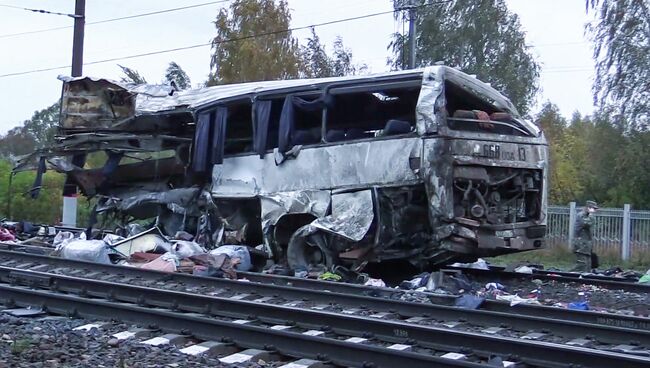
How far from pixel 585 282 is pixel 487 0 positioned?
32.2 m

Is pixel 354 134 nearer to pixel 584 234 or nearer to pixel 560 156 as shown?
pixel 584 234

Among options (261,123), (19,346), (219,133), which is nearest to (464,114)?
(261,123)

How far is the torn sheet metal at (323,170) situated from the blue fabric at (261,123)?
8.2 inches

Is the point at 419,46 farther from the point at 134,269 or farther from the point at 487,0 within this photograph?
the point at 134,269

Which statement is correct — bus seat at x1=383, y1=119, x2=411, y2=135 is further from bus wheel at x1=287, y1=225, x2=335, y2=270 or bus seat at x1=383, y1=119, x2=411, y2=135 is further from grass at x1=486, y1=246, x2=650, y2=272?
grass at x1=486, y1=246, x2=650, y2=272

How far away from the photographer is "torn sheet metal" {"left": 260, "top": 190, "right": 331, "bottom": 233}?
13711 mm

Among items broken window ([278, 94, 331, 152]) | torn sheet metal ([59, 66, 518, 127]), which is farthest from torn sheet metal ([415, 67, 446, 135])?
torn sheet metal ([59, 66, 518, 127])

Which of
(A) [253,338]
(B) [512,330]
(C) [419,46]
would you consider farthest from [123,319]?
(C) [419,46]

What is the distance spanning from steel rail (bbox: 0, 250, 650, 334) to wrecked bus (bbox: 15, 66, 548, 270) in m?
1.79

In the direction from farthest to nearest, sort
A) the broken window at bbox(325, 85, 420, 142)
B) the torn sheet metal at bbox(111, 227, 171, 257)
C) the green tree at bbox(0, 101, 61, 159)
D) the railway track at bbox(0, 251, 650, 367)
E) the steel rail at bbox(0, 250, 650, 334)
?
the green tree at bbox(0, 101, 61, 159), the torn sheet metal at bbox(111, 227, 171, 257), the broken window at bbox(325, 85, 420, 142), the steel rail at bbox(0, 250, 650, 334), the railway track at bbox(0, 251, 650, 367)

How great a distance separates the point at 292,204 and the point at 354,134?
163 centimetres

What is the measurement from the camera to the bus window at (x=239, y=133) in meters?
16.1

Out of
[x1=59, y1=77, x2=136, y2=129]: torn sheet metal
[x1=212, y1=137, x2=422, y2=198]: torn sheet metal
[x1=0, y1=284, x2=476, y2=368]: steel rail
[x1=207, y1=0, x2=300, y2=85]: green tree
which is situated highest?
[x1=207, y1=0, x2=300, y2=85]: green tree

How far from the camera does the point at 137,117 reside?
16.5 m
